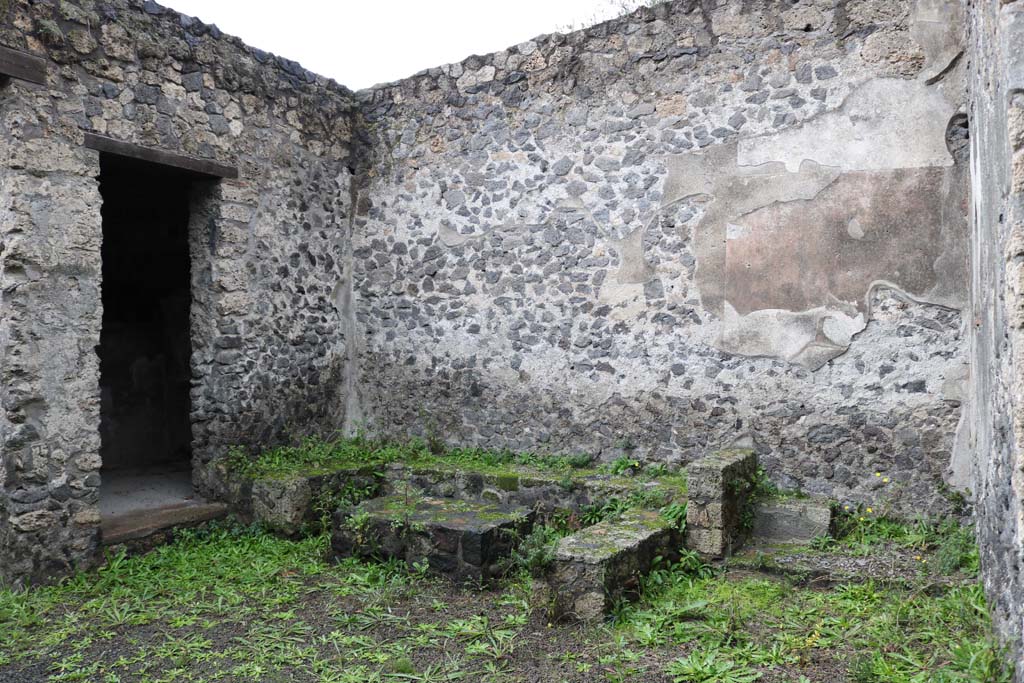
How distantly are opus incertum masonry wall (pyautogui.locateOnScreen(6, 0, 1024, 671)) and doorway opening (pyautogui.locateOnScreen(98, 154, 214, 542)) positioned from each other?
144cm

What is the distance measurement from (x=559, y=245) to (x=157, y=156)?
3.05 m

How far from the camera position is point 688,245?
18.8 feet

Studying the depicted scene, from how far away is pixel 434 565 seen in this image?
16.2ft

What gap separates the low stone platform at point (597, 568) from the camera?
4.09 metres

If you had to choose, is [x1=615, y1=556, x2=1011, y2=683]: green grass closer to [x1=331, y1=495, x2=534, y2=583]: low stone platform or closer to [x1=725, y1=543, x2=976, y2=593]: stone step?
[x1=725, y1=543, x2=976, y2=593]: stone step

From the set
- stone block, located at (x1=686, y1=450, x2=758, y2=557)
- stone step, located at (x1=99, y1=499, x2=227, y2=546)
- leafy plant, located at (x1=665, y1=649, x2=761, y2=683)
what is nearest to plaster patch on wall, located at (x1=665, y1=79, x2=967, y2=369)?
stone block, located at (x1=686, y1=450, x2=758, y2=557)

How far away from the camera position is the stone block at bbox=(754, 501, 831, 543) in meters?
4.90

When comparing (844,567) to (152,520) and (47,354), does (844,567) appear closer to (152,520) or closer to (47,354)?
(152,520)

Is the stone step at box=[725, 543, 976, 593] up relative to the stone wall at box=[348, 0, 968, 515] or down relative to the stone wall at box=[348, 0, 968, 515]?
down

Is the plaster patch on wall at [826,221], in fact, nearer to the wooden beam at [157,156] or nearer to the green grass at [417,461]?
the green grass at [417,461]

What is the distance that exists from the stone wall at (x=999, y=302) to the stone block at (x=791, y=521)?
2.86ft

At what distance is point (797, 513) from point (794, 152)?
94.3 inches

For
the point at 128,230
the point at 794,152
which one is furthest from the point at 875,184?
the point at 128,230

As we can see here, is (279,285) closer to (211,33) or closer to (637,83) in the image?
(211,33)
